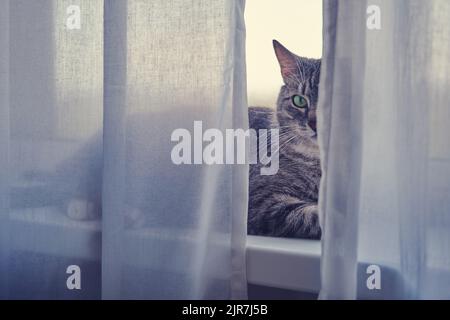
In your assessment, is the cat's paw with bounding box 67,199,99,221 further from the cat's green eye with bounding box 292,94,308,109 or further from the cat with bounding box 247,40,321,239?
the cat's green eye with bounding box 292,94,308,109

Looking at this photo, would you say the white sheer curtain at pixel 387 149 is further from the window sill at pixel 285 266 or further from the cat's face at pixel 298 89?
the cat's face at pixel 298 89

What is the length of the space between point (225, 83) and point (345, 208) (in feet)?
1.13

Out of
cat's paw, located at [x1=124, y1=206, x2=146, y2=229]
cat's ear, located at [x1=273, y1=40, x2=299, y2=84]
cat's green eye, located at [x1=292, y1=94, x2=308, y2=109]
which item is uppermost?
cat's ear, located at [x1=273, y1=40, x2=299, y2=84]

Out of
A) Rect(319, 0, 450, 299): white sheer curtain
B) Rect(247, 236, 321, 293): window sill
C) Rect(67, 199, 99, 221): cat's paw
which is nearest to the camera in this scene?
Rect(319, 0, 450, 299): white sheer curtain

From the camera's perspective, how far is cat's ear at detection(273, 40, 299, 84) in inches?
47.5

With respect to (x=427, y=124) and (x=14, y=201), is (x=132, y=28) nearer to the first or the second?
(x=14, y=201)

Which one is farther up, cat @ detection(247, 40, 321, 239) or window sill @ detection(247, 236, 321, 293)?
cat @ detection(247, 40, 321, 239)

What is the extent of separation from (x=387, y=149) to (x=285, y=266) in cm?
32

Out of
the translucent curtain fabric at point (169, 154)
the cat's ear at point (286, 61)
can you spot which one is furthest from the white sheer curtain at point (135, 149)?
the cat's ear at point (286, 61)

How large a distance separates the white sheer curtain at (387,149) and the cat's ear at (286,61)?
0.76ft

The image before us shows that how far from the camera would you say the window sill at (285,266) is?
1.04 m

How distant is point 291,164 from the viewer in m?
1.27

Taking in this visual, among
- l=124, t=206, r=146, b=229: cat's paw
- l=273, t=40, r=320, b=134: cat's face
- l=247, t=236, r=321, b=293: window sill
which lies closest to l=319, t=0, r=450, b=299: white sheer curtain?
l=247, t=236, r=321, b=293: window sill

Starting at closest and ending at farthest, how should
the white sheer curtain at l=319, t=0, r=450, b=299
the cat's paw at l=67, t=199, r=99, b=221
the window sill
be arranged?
1. the white sheer curtain at l=319, t=0, r=450, b=299
2. the window sill
3. the cat's paw at l=67, t=199, r=99, b=221
